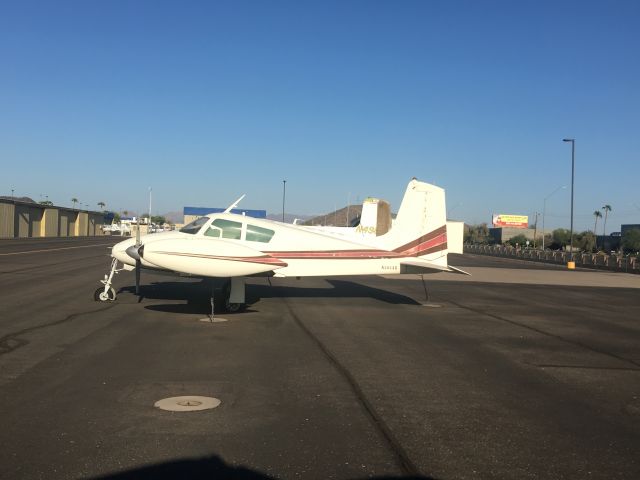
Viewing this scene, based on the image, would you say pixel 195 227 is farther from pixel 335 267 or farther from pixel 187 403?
pixel 187 403

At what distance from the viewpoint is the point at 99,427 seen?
5652mm

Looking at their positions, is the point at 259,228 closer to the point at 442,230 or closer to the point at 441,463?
the point at 442,230

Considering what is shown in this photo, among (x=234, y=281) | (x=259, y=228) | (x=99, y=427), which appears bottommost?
(x=99, y=427)

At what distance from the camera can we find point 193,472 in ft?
15.2

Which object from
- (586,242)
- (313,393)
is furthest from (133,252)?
(586,242)

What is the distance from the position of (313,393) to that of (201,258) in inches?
269

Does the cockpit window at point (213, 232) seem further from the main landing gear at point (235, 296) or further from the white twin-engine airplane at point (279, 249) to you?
the main landing gear at point (235, 296)

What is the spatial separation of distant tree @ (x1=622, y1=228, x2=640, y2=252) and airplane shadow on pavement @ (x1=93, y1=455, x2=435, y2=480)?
8669cm

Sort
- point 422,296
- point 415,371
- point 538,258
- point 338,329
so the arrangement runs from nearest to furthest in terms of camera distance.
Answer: point 415,371, point 338,329, point 422,296, point 538,258

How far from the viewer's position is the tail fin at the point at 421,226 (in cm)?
1656

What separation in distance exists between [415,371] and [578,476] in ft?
12.5

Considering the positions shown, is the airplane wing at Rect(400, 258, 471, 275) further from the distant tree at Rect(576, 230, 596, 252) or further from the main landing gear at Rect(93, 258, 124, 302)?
the distant tree at Rect(576, 230, 596, 252)

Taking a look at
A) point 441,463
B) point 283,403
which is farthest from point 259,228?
point 441,463

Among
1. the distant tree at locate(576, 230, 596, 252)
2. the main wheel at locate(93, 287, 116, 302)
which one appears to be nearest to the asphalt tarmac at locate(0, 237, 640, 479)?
the main wheel at locate(93, 287, 116, 302)
